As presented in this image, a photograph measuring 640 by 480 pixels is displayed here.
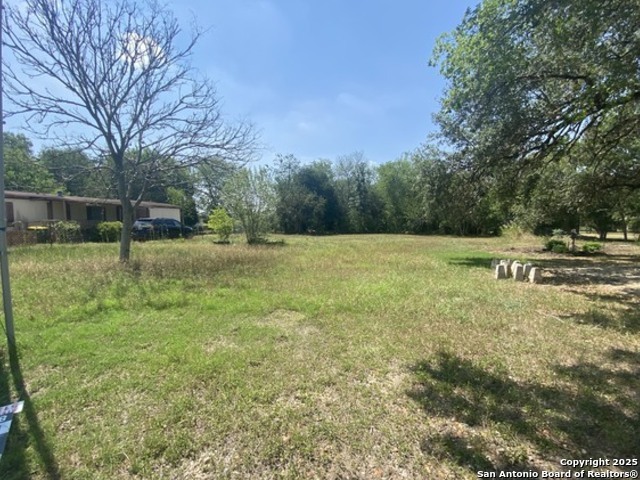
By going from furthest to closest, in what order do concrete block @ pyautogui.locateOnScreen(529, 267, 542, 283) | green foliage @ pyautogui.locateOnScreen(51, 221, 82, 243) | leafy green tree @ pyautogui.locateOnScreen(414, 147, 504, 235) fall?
green foliage @ pyautogui.locateOnScreen(51, 221, 82, 243)
leafy green tree @ pyautogui.locateOnScreen(414, 147, 504, 235)
concrete block @ pyautogui.locateOnScreen(529, 267, 542, 283)

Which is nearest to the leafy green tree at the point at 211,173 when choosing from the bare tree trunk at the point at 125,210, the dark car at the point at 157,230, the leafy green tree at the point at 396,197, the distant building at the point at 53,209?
the bare tree trunk at the point at 125,210

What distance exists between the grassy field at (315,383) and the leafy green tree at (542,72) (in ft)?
11.3

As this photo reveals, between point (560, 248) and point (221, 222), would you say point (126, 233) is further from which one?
point (560, 248)

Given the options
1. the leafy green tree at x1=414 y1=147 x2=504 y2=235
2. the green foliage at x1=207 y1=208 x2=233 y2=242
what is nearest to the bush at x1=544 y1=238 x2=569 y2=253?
the leafy green tree at x1=414 y1=147 x2=504 y2=235

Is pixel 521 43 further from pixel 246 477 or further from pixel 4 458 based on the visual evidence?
pixel 4 458

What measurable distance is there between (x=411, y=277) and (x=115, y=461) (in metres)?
6.54

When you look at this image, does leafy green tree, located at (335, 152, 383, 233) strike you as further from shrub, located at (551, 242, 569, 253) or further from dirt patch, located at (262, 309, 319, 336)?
dirt patch, located at (262, 309, 319, 336)

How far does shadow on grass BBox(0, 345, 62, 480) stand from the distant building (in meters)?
14.8

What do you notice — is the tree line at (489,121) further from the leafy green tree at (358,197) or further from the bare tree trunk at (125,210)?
the leafy green tree at (358,197)

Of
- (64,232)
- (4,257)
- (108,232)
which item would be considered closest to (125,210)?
(4,257)

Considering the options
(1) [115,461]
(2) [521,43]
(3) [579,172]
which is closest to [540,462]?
(1) [115,461]

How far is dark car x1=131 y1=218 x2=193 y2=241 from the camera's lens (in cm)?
1852

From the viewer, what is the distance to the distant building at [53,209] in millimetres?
17266

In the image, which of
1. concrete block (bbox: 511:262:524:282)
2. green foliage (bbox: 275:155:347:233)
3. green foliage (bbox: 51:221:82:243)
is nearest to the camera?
concrete block (bbox: 511:262:524:282)
